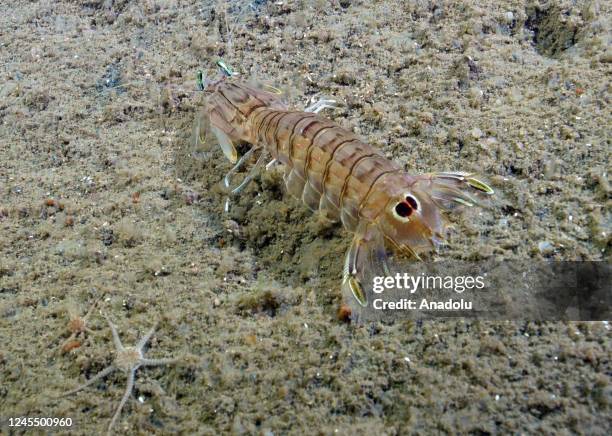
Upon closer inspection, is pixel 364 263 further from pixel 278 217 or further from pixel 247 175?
pixel 247 175

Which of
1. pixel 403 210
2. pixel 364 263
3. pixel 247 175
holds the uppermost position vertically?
pixel 403 210

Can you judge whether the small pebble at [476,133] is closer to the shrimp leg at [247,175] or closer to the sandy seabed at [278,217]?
the sandy seabed at [278,217]

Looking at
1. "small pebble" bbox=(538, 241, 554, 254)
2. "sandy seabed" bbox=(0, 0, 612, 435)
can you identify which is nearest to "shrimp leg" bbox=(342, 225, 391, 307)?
"sandy seabed" bbox=(0, 0, 612, 435)

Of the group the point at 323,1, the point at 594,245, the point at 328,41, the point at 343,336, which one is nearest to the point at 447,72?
the point at 328,41

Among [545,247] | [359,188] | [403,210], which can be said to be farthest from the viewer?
[359,188]

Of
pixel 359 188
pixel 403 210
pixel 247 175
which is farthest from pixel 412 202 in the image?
pixel 247 175

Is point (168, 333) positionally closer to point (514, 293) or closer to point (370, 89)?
point (514, 293)

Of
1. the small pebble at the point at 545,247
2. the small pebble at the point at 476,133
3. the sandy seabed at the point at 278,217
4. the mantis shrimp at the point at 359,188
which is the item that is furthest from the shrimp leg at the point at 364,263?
the small pebble at the point at 476,133
